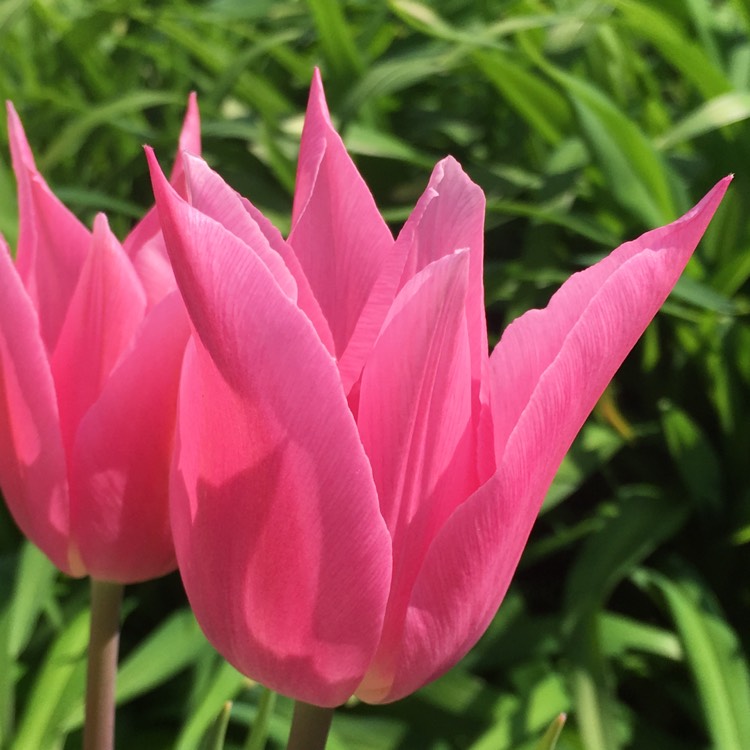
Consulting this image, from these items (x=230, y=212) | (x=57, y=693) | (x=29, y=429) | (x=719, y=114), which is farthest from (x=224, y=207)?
(x=719, y=114)

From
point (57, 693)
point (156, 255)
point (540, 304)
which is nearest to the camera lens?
point (156, 255)

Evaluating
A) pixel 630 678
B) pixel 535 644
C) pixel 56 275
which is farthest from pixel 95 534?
pixel 630 678

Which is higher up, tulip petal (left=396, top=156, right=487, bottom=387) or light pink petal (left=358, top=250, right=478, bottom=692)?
tulip petal (left=396, top=156, right=487, bottom=387)

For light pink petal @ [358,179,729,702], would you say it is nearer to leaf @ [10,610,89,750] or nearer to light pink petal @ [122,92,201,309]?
light pink petal @ [122,92,201,309]

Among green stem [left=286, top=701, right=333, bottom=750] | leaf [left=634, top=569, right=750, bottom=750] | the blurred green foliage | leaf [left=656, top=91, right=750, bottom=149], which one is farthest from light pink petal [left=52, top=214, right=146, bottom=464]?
leaf [left=656, top=91, right=750, bottom=149]

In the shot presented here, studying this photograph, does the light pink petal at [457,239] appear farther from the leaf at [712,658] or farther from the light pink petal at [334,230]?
the leaf at [712,658]

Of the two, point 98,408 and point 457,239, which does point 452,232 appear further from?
point 98,408

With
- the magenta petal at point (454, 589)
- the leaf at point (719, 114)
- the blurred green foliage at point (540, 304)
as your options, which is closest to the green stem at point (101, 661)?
the magenta petal at point (454, 589)

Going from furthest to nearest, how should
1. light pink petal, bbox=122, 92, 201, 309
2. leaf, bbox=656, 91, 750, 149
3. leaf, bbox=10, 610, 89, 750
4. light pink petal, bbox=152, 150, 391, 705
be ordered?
1. leaf, bbox=656, 91, 750, 149
2. leaf, bbox=10, 610, 89, 750
3. light pink petal, bbox=122, 92, 201, 309
4. light pink petal, bbox=152, 150, 391, 705
